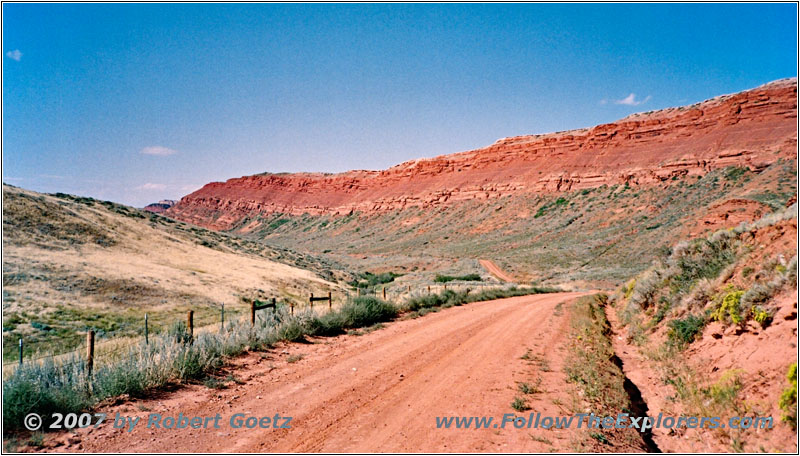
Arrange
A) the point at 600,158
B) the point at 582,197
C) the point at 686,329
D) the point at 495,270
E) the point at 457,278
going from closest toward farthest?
the point at 686,329 < the point at 457,278 < the point at 495,270 < the point at 582,197 < the point at 600,158

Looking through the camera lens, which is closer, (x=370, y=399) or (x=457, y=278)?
(x=370, y=399)

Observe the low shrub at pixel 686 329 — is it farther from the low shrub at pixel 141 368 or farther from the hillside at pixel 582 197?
the hillside at pixel 582 197

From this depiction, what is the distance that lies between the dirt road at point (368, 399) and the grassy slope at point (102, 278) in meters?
6.97

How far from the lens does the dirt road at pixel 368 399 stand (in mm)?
4996

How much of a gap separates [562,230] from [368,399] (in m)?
58.8

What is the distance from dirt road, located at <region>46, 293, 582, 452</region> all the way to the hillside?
29.3 meters

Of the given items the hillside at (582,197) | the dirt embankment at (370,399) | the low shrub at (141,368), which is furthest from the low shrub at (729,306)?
the hillside at (582,197)

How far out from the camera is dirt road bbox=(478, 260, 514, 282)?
41.6 m

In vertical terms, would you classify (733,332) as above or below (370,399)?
above

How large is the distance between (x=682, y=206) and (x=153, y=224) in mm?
58432

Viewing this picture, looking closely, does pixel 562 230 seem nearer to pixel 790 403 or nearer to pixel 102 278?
pixel 102 278

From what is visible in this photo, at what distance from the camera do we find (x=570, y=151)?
81.9 meters

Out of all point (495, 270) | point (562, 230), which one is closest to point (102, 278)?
point (495, 270)

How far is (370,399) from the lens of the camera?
645cm
